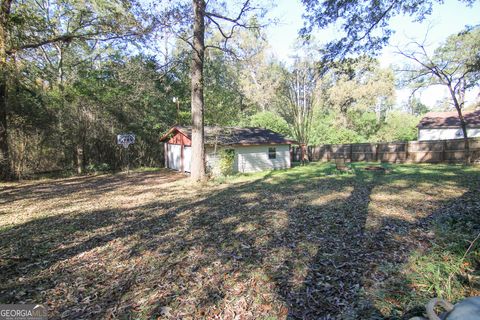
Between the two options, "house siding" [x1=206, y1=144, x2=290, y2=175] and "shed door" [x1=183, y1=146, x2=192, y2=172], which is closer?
"shed door" [x1=183, y1=146, x2=192, y2=172]

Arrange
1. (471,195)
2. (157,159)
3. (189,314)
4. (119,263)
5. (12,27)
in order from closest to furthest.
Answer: (189,314) < (119,263) < (471,195) < (12,27) < (157,159)

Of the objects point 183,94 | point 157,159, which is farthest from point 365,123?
point 157,159

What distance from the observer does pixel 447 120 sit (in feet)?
86.4

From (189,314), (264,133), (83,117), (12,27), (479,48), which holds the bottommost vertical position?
(189,314)

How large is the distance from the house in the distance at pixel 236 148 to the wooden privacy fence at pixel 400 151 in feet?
20.2

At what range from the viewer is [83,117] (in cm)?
1609

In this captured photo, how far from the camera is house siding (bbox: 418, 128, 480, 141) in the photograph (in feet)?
79.0

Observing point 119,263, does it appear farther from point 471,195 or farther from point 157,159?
point 157,159

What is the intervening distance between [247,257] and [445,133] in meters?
30.3

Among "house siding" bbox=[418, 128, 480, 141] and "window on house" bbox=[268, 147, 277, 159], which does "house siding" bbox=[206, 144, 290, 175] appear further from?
"house siding" bbox=[418, 128, 480, 141]

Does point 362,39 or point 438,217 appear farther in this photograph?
point 362,39

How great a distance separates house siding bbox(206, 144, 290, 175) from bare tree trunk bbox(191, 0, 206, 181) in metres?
3.29

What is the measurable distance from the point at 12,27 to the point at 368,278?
44.8 feet

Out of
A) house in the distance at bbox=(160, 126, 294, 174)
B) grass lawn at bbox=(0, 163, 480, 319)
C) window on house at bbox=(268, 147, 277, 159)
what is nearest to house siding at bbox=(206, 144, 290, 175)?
house in the distance at bbox=(160, 126, 294, 174)
